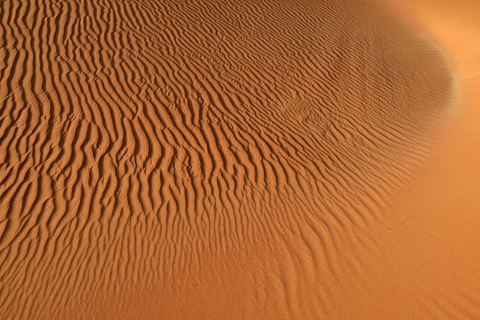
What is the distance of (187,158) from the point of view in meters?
5.89

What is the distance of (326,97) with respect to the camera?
323 inches

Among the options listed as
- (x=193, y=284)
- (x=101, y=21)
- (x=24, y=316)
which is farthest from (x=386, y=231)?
(x=101, y=21)

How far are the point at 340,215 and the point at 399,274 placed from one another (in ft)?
3.83

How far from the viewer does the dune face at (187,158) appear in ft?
13.7

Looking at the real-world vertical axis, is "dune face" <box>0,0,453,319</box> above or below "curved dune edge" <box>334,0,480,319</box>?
below

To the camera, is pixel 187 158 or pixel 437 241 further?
pixel 187 158

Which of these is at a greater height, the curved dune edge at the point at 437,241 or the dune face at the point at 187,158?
the curved dune edge at the point at 437,241

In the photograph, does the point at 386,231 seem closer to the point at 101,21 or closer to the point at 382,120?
the point at 382,120

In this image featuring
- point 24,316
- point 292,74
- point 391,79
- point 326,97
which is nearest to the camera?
point 24,316

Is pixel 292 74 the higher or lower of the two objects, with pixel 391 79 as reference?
lower

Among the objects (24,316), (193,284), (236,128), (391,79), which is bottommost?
(24,316)

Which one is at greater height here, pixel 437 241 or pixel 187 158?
pixel 437 241

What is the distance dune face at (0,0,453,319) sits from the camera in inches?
165

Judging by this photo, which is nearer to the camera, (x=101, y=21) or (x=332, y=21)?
(x=101, y=21)
